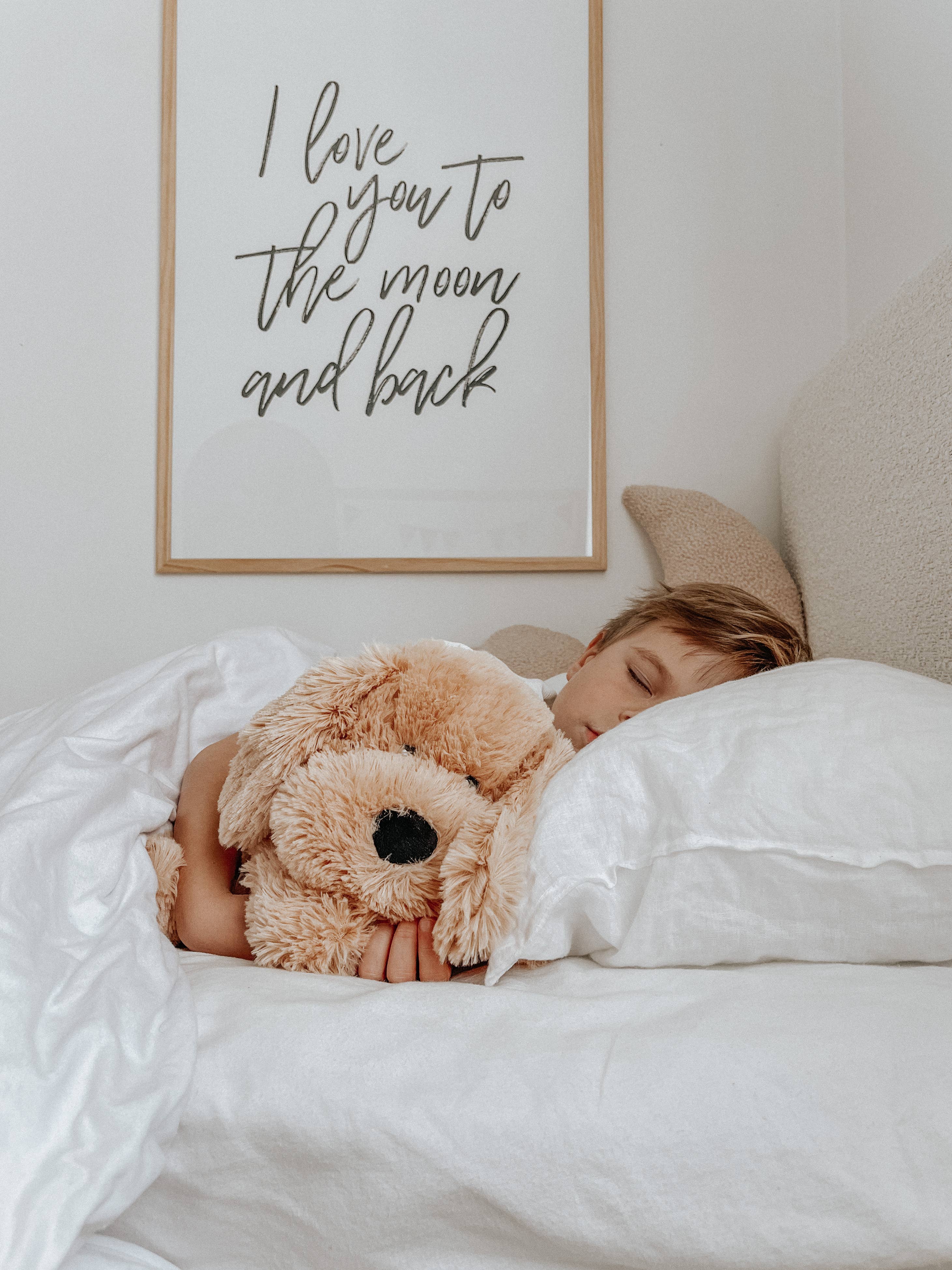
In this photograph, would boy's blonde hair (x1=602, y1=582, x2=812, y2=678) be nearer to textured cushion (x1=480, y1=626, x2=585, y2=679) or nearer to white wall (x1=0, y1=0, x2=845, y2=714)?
textured cushion (x1=480, y1=626, x2=585, y2=679)

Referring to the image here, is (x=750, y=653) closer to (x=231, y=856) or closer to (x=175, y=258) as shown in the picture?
(x=231, y=856)

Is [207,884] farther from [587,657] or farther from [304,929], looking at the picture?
[587,657]

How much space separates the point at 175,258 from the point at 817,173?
1.12 metres

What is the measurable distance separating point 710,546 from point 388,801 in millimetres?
894

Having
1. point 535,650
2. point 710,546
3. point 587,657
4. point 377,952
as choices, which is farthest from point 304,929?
point 710,546

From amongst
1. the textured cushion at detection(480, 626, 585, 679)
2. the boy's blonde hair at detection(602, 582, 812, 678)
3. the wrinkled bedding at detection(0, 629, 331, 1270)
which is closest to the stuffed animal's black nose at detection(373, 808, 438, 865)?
the wrinkled bedding at detection(0, 629, 331, 1270)

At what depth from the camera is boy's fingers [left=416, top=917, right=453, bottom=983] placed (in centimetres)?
64

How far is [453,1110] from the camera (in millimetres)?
503

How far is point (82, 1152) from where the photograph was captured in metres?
0.47

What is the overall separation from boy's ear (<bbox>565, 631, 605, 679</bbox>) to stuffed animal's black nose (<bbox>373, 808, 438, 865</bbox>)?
0.49 meters

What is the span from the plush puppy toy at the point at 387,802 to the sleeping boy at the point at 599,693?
32mm

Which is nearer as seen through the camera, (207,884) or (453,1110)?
(453,1110)

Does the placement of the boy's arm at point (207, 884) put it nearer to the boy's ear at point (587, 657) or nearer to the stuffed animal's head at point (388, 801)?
the stuffed animal's head at point (388, 801)

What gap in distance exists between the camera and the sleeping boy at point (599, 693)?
647 mm
